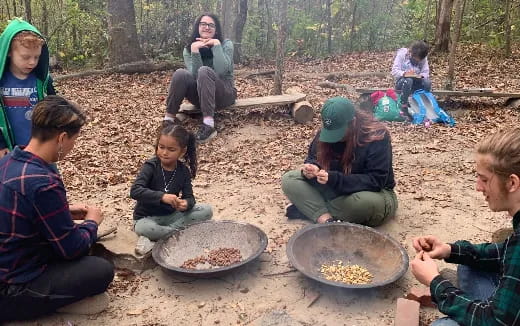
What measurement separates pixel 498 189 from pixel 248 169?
12.6 feet

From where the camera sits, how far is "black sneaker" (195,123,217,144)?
6.32 metres

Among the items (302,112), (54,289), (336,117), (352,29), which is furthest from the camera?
(352,29)

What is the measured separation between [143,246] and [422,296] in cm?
202

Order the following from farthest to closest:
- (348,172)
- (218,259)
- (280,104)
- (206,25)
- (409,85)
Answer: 1. (409,85)
2. (280,104)
3. (206,25)
4. (348,172)
5. (218,259)

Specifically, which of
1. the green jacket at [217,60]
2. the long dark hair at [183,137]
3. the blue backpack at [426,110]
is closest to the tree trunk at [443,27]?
the blue backpack at [426,110]

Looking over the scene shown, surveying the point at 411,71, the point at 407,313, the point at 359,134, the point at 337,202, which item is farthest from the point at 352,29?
the point at 407,313

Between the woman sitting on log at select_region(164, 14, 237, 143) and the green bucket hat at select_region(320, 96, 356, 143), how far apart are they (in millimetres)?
2963

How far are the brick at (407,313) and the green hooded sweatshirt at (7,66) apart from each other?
10.0 ft

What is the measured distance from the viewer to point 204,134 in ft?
20.8

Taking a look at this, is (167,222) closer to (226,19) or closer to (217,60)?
(217,60)

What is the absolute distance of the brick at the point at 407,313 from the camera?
2.60 m

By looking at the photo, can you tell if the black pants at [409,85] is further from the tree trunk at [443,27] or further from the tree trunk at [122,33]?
the tree trunk at [122,33]

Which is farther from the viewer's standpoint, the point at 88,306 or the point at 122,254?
the point at 122,254

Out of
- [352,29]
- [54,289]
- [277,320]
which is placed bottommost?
[277,320]
